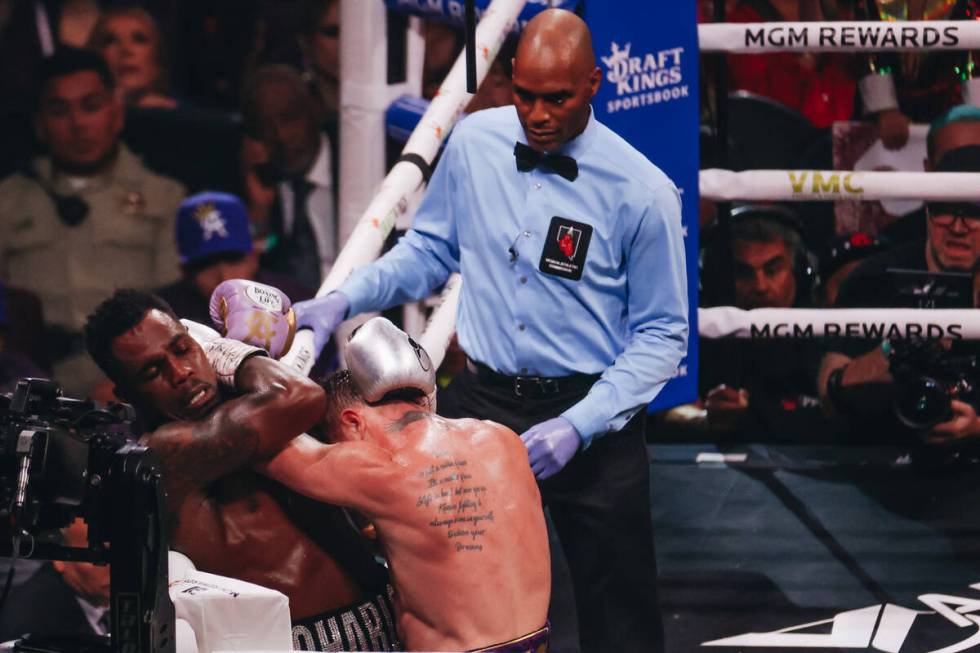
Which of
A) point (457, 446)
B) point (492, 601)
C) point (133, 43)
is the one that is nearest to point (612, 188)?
point (457, 446)

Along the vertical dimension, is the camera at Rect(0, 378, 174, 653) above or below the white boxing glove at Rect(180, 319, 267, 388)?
below

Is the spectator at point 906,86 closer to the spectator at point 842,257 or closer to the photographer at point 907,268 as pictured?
the photographer at point 907,268

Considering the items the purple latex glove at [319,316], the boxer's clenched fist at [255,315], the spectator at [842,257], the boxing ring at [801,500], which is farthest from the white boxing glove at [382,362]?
the spectator at [842,257]

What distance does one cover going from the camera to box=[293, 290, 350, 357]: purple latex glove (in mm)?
3172

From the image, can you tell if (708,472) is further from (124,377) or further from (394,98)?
(124,377)

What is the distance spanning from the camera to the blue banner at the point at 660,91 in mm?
4016

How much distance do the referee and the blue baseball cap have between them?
1.84 m

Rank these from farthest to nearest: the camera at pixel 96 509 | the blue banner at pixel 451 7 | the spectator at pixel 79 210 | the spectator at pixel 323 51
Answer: the spectator at pixel 323 51 < the spectator at pixel 79 210 < the blue banner at pixel 451 7 < the camera at pixel 96 509

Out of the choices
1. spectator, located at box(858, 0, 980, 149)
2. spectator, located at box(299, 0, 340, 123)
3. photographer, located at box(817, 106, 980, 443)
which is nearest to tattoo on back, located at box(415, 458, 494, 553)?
photographer, located at box(817, 106, 980, 443)

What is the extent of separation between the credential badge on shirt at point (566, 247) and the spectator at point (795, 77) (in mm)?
2023

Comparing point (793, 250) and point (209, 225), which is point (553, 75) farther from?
point (209, 225)

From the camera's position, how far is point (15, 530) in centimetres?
239

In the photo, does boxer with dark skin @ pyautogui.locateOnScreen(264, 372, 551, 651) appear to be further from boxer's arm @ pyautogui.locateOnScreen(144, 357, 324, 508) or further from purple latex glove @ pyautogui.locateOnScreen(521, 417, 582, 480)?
purple latex glove @ pyautogui.locateOnScreen(521, 417, 582, 480)

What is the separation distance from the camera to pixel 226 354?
2828mm
